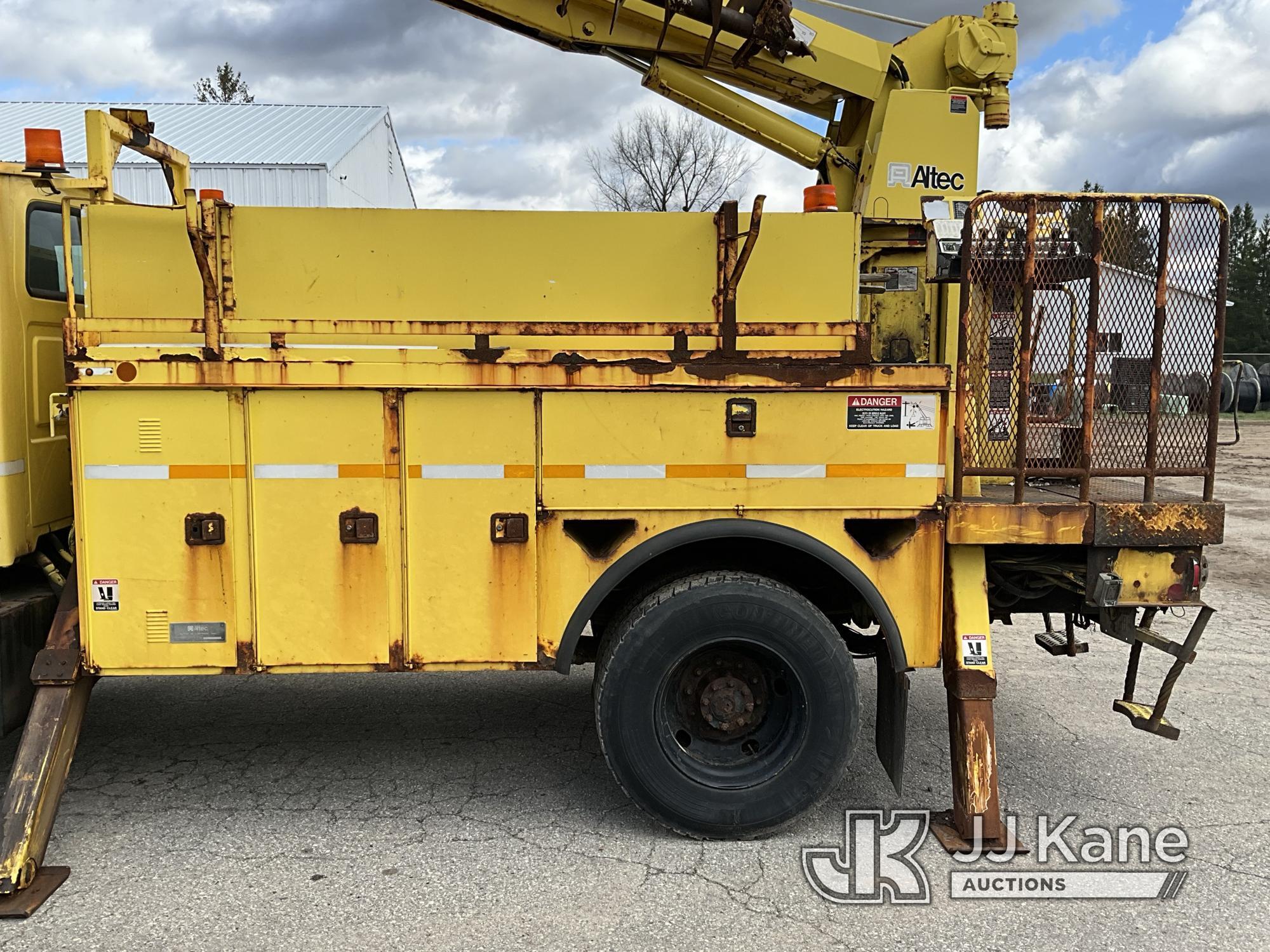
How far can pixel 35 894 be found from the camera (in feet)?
10.5

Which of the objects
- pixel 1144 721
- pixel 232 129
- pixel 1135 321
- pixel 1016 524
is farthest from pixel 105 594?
pixel 232 129

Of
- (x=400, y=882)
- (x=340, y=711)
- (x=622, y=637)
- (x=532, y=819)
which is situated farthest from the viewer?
(x=340, y=711)

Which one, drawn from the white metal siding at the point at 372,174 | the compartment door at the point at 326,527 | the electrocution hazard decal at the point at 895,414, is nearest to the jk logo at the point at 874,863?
the electrocution hazard decal at the point at 895,414

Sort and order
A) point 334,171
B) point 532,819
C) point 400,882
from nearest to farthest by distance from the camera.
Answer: point 400,882, point 532,819, point 334,171

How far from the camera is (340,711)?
16.7ft

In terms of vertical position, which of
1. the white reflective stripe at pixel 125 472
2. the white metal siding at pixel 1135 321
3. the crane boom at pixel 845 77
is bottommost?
the white reflective stripe at pixel 125 472

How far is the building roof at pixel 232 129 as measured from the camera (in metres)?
18.5

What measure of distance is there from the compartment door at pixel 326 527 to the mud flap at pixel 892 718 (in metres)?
1.97

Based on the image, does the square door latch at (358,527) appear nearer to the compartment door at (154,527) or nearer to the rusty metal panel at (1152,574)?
the compartment door at (154,527)

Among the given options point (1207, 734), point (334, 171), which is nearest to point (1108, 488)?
point (1207, 734)

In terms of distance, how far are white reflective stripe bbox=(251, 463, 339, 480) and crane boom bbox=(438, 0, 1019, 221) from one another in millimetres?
2939

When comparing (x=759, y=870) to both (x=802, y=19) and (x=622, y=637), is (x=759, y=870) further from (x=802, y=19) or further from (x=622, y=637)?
(x=802, y=19)

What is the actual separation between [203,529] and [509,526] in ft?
3.73

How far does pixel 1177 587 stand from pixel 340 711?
13.4 ft
